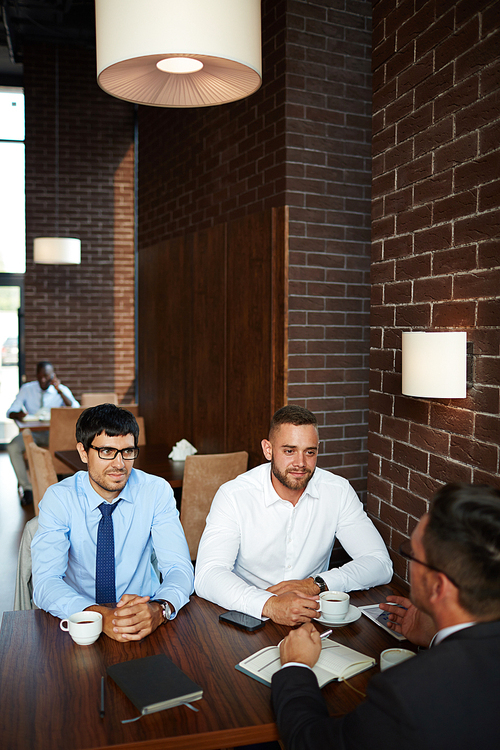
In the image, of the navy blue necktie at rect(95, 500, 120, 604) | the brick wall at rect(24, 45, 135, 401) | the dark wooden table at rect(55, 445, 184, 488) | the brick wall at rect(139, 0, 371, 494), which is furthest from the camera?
the brick wall at rect(24, 45, 135, 401)

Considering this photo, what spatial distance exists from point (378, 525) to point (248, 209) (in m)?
2.25

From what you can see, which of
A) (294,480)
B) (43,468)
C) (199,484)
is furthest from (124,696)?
(43,468)

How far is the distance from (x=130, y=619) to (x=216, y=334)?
3.02 metres

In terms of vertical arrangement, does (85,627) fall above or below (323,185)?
below

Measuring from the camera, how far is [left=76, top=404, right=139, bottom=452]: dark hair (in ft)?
7.39

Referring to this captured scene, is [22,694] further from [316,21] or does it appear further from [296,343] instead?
[316,21]

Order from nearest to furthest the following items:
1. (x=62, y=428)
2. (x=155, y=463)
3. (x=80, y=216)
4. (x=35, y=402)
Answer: (x=155, y=463)
(x=62, y=428)
(x=35, y=402)
(x=80, y=216)

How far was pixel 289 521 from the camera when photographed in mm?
2473

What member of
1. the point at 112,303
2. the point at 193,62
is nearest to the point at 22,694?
the point at 193,62

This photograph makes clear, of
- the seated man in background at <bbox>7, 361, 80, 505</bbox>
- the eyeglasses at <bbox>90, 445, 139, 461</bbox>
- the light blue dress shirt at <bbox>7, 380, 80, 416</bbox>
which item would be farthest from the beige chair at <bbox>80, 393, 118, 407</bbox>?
the eyeglasses at <bbox>90, 445, 139, 461</bbox>

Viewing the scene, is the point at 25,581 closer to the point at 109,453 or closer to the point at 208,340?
the point at 109,453

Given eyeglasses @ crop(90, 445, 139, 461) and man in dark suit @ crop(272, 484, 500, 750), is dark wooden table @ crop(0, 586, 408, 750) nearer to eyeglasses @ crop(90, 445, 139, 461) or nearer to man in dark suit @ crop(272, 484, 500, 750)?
man in dark suit @ crop(272, 484, 500, 750)

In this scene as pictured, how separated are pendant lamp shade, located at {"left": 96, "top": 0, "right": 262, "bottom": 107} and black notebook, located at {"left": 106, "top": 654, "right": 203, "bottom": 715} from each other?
1.59 meters

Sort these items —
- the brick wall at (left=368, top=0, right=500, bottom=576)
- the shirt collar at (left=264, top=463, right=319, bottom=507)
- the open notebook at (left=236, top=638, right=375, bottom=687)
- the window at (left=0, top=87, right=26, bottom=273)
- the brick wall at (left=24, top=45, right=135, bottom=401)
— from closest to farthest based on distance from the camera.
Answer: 1. the open notebook at (left=236, top=638, right=375, bottom=687)
2. the brick wall at (left=368, top=0, right=500, bottom=576)
3. the shirt collar at (left=264, top=463, right=319, bottom=507)
4. the brick wall at (left=24, top=45, right=135, bottom=401)
5. the window at (left=0, top=87, right=26, bottom=273)
